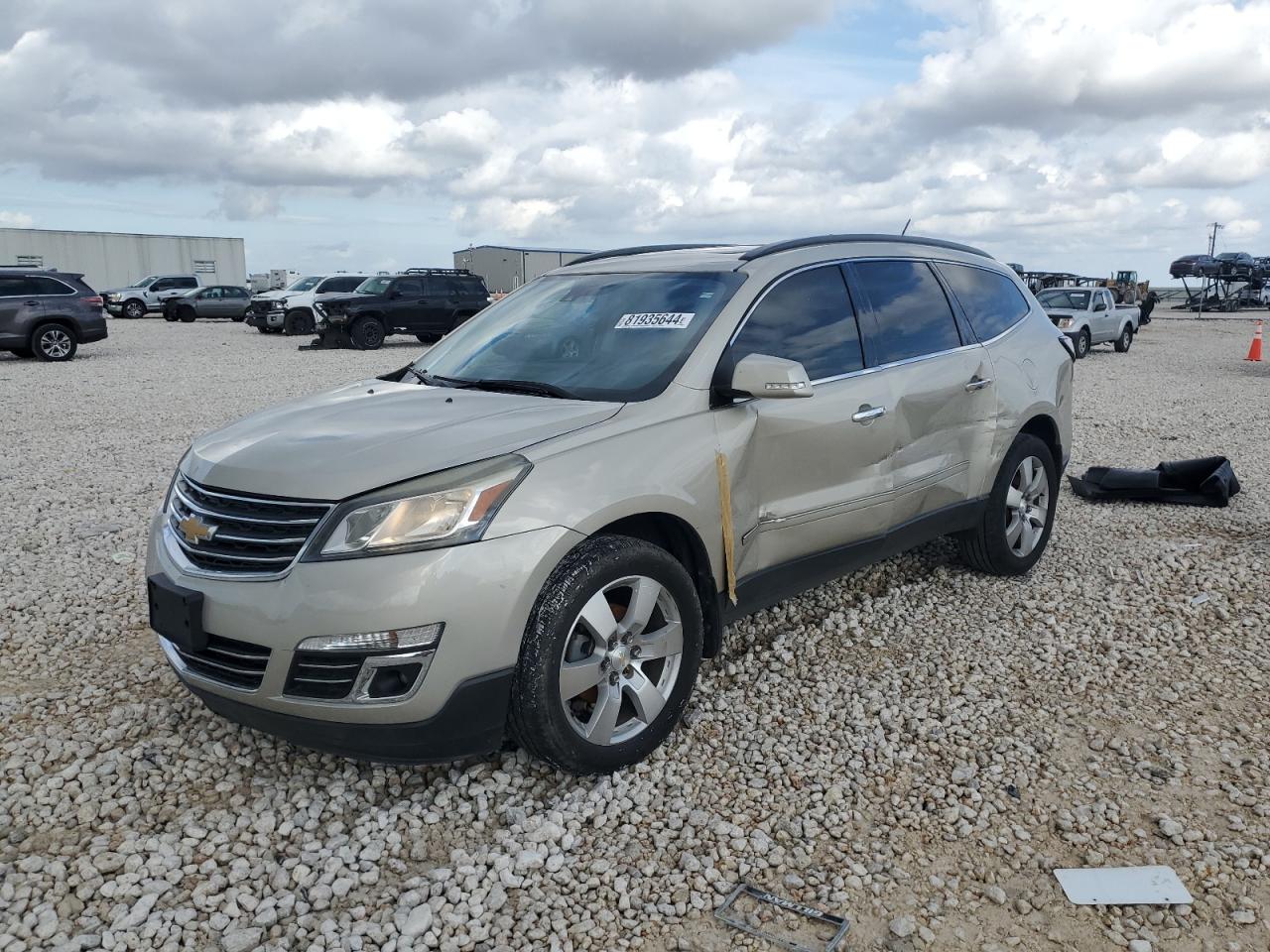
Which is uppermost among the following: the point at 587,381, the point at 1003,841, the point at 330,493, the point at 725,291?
the point at 725,291

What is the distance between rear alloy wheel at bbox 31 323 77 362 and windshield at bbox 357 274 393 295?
6084 millimetres

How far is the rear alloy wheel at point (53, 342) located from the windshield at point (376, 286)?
6.08 metres

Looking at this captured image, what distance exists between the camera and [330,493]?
279 centimetres

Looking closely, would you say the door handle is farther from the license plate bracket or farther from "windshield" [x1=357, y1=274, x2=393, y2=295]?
"windshield" [x1=357, y1=274, x2=393, y2=295]

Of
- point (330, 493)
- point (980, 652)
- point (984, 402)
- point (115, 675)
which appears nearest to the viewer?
point (330, 493)

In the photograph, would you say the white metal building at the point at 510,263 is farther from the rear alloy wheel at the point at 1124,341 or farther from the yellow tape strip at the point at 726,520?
the yellow tape strip at the point at 726,520

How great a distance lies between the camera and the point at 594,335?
12.6 ft

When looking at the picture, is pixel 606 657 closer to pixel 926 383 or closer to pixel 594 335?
pixel 594 335

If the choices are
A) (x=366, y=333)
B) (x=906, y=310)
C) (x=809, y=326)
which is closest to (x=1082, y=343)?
(x=366, y=333)

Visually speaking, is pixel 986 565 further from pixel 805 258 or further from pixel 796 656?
pixel 805 258

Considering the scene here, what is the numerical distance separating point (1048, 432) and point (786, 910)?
360 centimetres

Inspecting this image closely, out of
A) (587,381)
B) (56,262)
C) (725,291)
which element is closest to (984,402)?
(725,291)

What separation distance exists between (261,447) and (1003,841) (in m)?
2.60

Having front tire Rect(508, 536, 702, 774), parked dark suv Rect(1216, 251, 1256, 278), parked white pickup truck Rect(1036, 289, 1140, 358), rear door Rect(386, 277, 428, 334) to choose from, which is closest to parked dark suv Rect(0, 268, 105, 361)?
rear door Rect(386, 277, 428, 334)
